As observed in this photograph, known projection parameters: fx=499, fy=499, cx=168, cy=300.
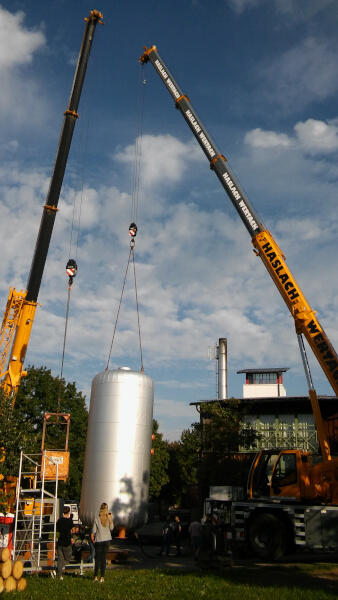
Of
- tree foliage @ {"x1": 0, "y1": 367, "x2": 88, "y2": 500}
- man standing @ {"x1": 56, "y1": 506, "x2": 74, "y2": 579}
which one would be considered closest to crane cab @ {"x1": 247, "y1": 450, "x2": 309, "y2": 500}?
man standing @ {"x1": 56, "y1": 506, "x2": 74, "y2": 579}

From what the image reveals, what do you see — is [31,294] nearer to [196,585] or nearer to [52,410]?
[196,585]

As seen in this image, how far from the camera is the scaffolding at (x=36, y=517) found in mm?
15492

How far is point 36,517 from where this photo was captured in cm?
2184

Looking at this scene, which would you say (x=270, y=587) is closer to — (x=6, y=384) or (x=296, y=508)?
(x=296, y=508)

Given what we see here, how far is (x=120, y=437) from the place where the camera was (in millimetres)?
17656

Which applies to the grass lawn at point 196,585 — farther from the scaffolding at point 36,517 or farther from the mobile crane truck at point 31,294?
the mobile crane truck at point 31,294

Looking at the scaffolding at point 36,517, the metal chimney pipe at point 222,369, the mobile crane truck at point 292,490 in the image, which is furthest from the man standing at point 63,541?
the metal chimney pipe at point 222,369

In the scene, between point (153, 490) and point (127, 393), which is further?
point (153, 490)

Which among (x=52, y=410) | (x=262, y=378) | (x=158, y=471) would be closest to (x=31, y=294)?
(x=52, y=410)

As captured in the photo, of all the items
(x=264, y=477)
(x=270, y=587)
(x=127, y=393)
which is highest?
(x=127, y=393)


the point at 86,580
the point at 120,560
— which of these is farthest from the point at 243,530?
the point at 86,580

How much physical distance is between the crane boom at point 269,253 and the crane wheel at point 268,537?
512cm

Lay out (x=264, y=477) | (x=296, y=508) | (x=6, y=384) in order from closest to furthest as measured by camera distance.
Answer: (x=296, y=508) < (x=264, y=477) < (x=6, y=384)

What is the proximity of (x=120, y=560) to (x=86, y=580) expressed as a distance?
485cm
